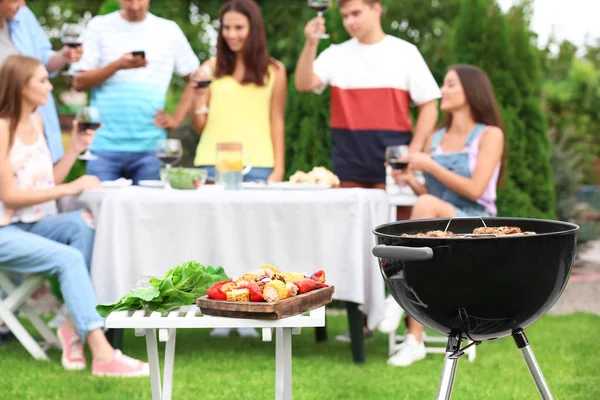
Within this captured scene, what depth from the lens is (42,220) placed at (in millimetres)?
4348

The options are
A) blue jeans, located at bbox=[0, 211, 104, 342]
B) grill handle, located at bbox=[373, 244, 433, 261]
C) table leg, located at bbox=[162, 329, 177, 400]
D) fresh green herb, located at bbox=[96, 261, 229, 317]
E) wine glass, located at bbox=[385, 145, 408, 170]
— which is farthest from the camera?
wine glass, located at bbox=[385, 145, 408, 170]

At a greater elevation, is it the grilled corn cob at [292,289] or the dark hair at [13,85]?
the dark hair at [13,85]

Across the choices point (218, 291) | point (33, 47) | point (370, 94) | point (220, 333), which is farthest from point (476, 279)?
point (33, 47)

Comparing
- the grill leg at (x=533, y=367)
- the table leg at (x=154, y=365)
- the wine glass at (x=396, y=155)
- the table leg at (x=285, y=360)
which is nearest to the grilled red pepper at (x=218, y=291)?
the table leg at (x=285, y=360)

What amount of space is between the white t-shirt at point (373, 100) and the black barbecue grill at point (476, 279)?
222 cm

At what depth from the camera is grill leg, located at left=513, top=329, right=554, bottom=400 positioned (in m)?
2.56

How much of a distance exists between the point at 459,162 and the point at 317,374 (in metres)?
1.28

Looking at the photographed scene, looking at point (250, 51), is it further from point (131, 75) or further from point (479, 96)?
point (479, 96)

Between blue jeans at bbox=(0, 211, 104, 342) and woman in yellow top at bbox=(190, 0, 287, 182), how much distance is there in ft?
→ 2.74

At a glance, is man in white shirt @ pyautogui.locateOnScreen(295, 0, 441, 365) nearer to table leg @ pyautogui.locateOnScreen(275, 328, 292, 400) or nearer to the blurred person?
the blurred person

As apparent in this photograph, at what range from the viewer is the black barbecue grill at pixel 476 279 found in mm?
2400

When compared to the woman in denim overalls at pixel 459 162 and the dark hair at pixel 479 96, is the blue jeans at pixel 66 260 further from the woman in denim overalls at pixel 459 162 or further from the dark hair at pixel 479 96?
the dark hair at pixel 479 96

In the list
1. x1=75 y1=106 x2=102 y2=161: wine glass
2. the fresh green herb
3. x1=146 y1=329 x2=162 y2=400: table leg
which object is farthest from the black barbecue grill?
x1=75 y1=106 x2=102 y2=161: wine glass

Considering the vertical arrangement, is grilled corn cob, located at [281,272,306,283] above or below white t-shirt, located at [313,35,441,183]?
below
